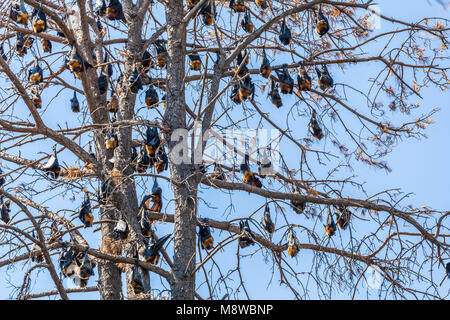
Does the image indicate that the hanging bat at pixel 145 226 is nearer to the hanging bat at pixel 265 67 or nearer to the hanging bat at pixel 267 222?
the hanging bat at pixel 267 222

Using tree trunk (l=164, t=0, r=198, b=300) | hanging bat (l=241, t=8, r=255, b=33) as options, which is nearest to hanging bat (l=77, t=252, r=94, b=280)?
tree trunk (l=164, t=0, r=198, b=300)

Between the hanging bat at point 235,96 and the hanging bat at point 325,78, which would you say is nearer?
the hanging bat at point 235,96

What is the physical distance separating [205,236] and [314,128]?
6.41 ft

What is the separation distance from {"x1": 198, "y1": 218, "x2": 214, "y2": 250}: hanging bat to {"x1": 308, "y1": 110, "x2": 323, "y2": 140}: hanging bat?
183 centimetres

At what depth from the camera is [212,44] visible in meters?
9.19

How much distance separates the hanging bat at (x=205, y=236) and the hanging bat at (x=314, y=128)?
71.9 inches

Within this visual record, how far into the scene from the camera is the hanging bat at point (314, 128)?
815 centimetres

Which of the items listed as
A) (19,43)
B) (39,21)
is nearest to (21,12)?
(39,21)

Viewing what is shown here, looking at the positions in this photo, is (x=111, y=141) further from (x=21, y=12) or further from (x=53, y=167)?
(x=21, y=12)

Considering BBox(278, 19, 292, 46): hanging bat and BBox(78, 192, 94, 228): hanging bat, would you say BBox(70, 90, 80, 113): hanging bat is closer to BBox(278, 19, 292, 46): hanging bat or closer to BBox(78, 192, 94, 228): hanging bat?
BBox(78, 192, 94, 228): hanging bat

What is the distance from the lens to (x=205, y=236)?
23.5ft

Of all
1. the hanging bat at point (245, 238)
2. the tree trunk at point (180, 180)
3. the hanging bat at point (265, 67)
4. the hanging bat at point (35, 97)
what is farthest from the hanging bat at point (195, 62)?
the hanging bat at point (35, 97)

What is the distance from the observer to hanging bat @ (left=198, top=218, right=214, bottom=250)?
7129 mm
